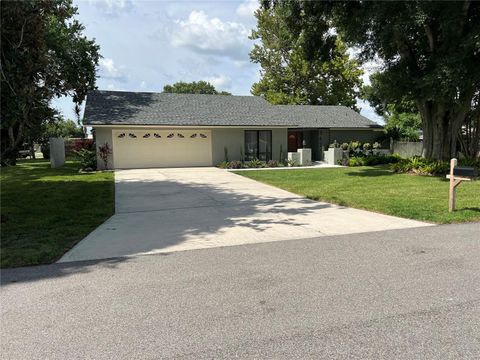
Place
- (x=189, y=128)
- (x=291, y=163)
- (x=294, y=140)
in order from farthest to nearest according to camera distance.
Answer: (x=294, y=140)
(x=291, y=163)
(x=189, y=128)

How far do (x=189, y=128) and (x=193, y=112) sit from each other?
1570 millimetres

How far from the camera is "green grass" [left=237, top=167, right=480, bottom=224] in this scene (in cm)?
834

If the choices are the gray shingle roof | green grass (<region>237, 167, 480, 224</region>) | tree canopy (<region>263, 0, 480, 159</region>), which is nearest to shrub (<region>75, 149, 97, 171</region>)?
the gray shingle roof

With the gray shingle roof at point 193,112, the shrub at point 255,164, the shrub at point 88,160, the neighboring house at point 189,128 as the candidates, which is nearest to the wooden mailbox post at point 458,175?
the shrub at point 255,164

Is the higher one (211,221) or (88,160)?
(88,160)

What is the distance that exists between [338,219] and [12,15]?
7.68 m

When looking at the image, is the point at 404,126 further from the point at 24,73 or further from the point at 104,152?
the point at 24,73

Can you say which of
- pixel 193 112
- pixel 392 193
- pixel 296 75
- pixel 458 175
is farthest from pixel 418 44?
pixel 296 75

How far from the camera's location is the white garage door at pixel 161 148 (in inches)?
835

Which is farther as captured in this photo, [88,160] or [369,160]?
[369,160]

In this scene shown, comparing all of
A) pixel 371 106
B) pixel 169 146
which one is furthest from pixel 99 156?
pixel 371 106

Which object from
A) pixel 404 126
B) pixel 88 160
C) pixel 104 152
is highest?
pixel 404 126

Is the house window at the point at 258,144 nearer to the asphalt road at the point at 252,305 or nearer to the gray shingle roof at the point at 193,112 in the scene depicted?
the gray shingle roof at the point at 193,112

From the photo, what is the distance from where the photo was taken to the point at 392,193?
1127cm
